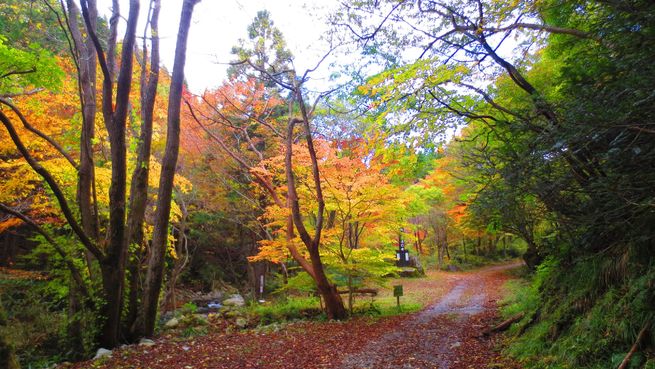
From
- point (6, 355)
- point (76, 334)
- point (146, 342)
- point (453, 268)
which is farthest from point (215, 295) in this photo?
point (453, 268)

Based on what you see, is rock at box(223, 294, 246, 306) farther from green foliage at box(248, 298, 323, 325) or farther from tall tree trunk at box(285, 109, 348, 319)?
tall tree trunk at box(285, 109, 348, 319)

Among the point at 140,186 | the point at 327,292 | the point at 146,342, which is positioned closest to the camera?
the point at 146,342

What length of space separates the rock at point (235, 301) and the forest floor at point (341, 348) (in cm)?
688

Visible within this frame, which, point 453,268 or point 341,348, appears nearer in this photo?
point 341,348

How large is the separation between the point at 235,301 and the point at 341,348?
35.1 feet

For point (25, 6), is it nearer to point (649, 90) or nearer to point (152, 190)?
point (152, 190)

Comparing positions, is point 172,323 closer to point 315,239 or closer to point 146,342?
point 146,342

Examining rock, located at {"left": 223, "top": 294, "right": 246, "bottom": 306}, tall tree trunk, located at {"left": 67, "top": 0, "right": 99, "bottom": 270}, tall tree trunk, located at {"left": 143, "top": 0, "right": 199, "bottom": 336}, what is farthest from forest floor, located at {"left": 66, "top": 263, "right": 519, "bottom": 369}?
rock, located at {"left": 223, "top": 294, "right": 246, "bottom": 306}

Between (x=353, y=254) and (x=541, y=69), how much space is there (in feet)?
20.7

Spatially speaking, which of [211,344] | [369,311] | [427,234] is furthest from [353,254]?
[427,234]

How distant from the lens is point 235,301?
16.3 metres

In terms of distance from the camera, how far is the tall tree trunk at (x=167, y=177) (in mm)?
7250

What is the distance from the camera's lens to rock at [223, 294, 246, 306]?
1555 cm

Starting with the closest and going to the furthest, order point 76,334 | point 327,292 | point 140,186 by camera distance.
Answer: point 76,334 → point 140,186 → point 327,292
